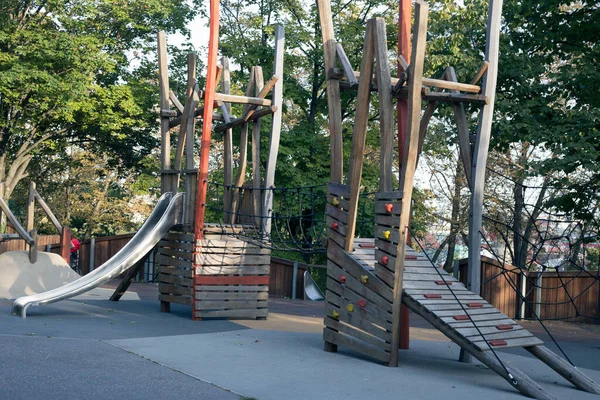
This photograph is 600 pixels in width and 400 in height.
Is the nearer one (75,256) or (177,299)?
(177,299)

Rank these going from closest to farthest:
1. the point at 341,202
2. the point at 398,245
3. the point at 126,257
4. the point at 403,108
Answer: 1. the point at 398,245
2. the point at 341,202
3. the point at 403,108
4. the point at 126,257

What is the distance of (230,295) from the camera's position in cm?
1227

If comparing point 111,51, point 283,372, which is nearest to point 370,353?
point 283,372

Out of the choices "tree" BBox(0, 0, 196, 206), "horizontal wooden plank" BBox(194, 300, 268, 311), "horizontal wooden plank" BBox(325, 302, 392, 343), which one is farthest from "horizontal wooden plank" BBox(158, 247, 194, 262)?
"tree" BBox(0, 0, 196, 206)

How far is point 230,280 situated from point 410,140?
5077mm

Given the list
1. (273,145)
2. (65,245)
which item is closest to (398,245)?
(273,145)

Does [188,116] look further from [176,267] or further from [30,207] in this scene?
[30,207]

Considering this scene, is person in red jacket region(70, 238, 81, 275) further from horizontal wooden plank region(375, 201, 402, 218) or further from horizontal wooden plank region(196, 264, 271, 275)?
horizontal wooden plank region(375, 201, 402, 218)

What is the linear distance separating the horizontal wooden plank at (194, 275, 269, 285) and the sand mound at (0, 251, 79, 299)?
14.7ft

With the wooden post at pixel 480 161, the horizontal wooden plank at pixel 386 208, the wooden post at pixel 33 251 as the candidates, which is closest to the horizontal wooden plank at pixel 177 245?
the wooden post at pixel 33 251

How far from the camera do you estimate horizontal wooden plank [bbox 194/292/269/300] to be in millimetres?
12055

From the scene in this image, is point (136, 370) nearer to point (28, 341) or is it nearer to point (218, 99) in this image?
→ point (28, 341)

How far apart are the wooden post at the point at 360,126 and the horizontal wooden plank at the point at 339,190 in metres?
0.10

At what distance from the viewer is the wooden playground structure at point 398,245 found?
24.8 ft
